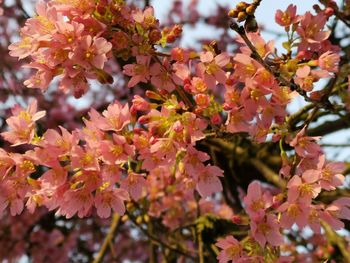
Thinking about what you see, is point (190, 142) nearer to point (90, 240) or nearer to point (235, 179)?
point (235, 179)

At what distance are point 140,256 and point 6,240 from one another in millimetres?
1644

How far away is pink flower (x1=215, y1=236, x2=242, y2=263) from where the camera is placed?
5.53 ft

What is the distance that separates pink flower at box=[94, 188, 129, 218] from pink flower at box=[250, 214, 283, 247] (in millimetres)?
415

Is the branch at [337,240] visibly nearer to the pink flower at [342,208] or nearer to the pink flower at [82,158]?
the pink flower at [342,208]

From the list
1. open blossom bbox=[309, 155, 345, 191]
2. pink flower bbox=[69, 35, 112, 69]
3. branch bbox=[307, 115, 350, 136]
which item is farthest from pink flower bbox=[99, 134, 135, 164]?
branch bbox=[307, 115, 350, 136]

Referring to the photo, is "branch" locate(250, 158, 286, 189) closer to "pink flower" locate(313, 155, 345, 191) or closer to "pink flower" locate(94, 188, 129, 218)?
"pink flower" locate(313, 155, 345, 191)

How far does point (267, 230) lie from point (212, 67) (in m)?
0.53

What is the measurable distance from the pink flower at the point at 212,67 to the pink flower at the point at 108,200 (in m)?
0.44

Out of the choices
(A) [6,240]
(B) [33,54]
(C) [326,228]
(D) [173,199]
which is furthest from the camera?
(A) [6,240]

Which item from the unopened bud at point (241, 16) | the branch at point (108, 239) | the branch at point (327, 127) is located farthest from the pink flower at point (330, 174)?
the branch at point (108, 239)

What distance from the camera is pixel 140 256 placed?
569cm

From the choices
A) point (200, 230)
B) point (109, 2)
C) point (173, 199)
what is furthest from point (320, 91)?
point (173, 199)

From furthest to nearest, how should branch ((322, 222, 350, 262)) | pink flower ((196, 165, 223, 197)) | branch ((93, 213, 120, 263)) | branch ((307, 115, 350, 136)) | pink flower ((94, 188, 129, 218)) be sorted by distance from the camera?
branch ((93, 213, 120, 263)) → branch ((307, 115, 350, 136)) → branch ((322, 222, 350, 262)) → pink flower ((196, 165, 223, 197)) → pink flower ((94, 188, 129, 218))

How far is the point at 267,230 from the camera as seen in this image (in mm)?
1559
